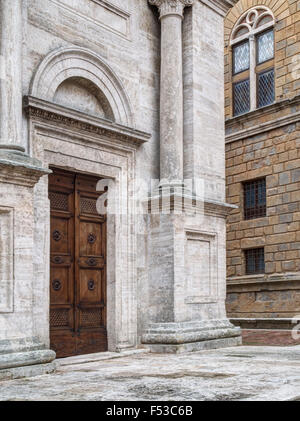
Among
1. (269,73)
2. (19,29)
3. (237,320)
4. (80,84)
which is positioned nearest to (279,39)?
(269,73)

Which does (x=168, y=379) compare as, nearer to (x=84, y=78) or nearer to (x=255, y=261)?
(x=84, y=78)

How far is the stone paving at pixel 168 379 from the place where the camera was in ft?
18.0

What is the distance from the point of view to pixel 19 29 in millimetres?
7719

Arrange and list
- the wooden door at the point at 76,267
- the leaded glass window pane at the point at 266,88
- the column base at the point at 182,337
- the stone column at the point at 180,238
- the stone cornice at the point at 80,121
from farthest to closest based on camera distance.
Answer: the leaded glass window pane at the point at 266,88
the stone column at the point at 180,238
the column base at the point at 182,337
the wooden door at the point at 76,267
the stone cornice at the point at 80,121

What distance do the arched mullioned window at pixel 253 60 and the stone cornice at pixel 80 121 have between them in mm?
10186

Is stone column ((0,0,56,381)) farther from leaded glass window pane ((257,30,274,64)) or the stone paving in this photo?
leaded glass window pane ((257,30,274,64))

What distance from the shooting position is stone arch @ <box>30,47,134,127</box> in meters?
8.53

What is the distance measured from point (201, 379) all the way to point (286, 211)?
12.0 metres

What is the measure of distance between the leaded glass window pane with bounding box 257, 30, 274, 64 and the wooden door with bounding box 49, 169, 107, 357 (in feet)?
38.4

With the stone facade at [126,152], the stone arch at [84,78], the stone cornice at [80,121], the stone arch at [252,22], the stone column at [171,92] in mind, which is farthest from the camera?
the stone arch at [252,22]

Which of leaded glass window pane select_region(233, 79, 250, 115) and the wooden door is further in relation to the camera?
leaded glass window pane select_region(233, 79, 250, 115)

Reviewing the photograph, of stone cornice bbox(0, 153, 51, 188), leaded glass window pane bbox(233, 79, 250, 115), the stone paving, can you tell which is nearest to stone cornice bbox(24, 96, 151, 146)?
stone cornice bbox(0, 153, 51, 188)

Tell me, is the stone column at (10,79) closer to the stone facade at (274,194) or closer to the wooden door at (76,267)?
the wooden door at (76,267)

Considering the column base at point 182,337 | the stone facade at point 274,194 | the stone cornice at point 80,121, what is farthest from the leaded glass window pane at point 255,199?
the stone cornice at point 80,121
